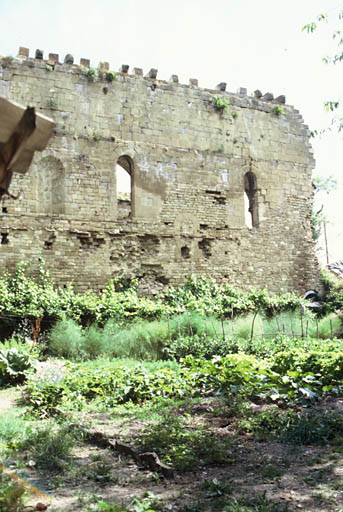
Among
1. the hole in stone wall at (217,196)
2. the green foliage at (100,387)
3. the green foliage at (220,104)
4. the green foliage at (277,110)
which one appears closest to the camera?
the green foliage at (100,387)

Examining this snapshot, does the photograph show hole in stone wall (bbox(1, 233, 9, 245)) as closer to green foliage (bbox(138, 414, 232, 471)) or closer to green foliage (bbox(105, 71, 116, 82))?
green foliage (bbox(105, 71, 116, 82))

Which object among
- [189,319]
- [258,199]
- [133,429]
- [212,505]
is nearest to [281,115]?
[258,199]

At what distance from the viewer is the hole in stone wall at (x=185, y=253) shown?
51.4 feet

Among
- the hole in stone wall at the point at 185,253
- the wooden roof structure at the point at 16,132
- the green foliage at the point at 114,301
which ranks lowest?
the green foliage at the point at 114,301

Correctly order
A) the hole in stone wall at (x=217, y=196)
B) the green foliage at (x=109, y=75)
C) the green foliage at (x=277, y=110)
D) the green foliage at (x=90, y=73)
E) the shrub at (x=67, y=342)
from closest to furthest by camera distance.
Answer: the shrub at (x=67, y=342) < the green foliage at (x=90, y=73) < the green foliage at (x=109, y=75) < the hole in stone wall at (x=217, y=196) < the green foliage at (x=277, y=110)

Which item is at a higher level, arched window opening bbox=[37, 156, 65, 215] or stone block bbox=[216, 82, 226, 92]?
stone block bbox=[216, 82, 226, 92]

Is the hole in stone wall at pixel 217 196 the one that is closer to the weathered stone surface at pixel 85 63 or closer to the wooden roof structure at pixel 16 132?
the weathered stone surface at pixel 85 63

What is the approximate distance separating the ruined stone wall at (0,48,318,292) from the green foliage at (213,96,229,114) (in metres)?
0.17

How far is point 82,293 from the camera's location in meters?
14.0

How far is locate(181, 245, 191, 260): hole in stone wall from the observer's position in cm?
1566

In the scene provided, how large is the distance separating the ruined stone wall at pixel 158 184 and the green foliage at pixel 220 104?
0.17 metres

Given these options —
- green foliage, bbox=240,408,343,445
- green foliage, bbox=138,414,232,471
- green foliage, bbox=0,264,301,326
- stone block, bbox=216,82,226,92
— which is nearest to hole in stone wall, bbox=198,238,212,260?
green foliage, bbox=0,264,301,326

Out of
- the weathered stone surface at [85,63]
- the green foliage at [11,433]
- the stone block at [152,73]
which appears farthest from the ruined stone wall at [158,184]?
the green foliage at [11,433]

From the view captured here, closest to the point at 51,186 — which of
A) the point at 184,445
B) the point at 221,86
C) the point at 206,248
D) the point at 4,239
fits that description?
the point at 4,239
